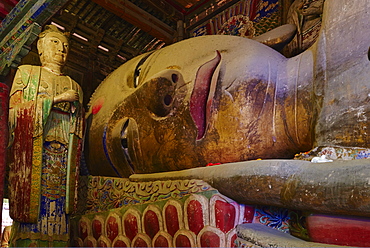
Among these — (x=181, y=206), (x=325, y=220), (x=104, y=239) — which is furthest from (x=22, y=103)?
(x=325, y=220)

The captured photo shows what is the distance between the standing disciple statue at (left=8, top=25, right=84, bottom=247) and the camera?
243 centimetres

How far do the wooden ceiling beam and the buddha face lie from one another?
1.57 m

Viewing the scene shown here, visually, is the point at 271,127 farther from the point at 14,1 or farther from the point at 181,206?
the point at 14,1

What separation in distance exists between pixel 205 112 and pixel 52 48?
1.52m

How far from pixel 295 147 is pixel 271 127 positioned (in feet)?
0.62

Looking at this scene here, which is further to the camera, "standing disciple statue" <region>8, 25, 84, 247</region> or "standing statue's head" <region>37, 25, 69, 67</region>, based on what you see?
"standing statue's head" <region>37, 25, 69, 67</region>

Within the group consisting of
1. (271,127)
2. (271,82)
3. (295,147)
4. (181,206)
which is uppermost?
(271,82)

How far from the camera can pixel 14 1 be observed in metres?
1.86

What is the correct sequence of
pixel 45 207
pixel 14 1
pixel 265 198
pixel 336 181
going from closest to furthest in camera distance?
1. pixel 336 181
2. pixel 265 198
3. pixel 14 1
4. pixel 45 207

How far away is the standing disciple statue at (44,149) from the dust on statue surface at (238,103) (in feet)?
0.92

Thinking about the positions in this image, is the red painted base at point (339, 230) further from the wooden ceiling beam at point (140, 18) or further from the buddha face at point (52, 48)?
the wooden ceiling beam at point (140, 18)

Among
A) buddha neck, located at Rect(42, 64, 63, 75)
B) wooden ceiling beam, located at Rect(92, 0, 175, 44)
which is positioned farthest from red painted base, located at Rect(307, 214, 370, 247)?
wooden ceiling beam, located at Rect(92, 0, 175, 44)

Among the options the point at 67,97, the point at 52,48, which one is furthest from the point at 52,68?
the point at 67,97

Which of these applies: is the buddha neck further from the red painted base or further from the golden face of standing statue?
the red painted base
